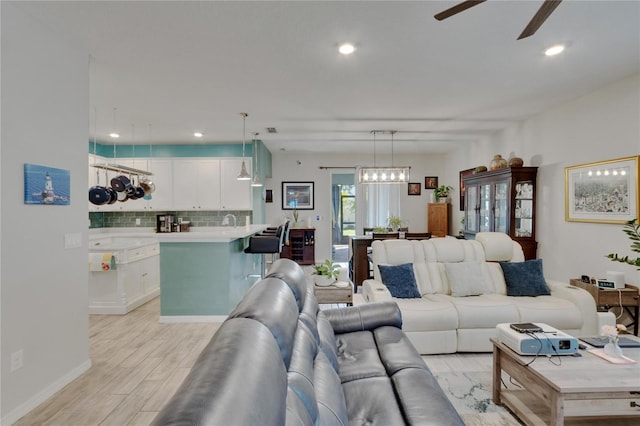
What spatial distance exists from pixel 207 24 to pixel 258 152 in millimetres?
4072

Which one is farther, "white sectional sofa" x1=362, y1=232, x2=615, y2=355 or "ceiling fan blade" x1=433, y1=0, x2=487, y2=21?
"white sectional sofa" x1=362, y1=232, x2=615, y2=355

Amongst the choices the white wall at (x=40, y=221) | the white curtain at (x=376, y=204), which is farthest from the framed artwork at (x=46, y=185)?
the white curtain at (x=376, y=204)

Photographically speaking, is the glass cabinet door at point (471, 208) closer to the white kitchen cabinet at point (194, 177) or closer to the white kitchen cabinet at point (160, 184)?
the white kitchen cabinet at point (194, 177)

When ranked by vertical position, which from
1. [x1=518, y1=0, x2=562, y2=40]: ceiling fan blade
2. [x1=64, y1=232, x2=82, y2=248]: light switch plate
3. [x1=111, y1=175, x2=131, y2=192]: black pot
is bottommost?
[x1=64, y1=232, x2=82, y2=248]: light switch plate

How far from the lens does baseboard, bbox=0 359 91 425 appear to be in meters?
2.15

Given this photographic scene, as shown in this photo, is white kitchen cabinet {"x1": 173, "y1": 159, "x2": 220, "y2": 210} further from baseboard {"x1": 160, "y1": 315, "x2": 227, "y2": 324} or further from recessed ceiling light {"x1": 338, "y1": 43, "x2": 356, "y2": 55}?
recessed ceiling light {"x1": 338, "y1": 43, "x2": 356, "y2": 55}

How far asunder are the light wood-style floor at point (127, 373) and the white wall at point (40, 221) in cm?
17

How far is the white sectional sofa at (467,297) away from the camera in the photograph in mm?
3057

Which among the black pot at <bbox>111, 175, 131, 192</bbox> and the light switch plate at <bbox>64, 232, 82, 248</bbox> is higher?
the black pot at <bbox>111, 175, 131, 192</bbox>

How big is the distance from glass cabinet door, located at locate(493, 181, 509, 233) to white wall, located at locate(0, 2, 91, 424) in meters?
5.19

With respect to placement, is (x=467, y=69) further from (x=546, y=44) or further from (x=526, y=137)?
(x=526, y=137)

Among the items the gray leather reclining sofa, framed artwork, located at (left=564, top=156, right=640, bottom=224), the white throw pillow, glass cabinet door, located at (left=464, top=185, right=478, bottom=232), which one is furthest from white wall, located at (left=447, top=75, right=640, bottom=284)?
the gray leather reclining sofa

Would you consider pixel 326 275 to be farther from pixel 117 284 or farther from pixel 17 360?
pixel 117 284

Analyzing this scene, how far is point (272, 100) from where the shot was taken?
157 inches
